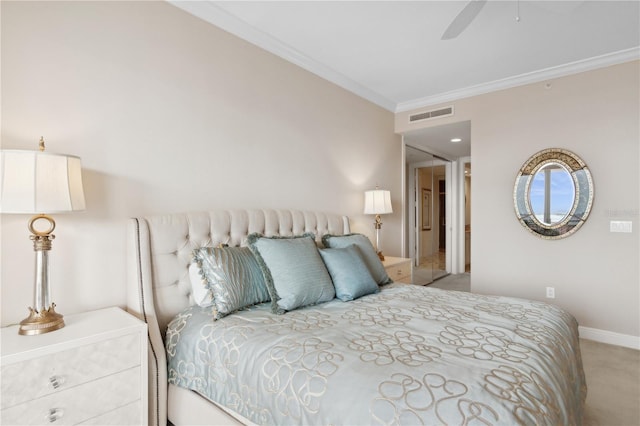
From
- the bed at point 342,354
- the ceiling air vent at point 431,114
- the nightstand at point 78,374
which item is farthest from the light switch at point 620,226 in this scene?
the nightstand at point 78,374

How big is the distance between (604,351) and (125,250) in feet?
13.5

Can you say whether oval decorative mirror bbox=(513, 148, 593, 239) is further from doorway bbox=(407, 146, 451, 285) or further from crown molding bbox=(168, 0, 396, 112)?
crown molding bbox=(168, 0, 396, 112)

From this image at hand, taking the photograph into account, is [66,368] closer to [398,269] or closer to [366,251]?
[366,251]

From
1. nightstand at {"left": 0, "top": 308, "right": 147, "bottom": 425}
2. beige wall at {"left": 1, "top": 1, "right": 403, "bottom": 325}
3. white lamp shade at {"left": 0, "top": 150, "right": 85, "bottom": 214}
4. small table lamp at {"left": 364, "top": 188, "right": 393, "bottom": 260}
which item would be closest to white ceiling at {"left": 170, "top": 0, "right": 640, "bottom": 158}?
beige wall at {"left": 1, "top": 1, "right": 403, "bottom": 325}

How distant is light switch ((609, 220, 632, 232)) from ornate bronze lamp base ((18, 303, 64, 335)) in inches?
175

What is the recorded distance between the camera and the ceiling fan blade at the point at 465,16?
6.19 ft

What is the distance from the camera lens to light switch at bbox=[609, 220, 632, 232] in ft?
10.6

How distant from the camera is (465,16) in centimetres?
200

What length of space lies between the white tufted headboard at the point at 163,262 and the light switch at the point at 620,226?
345cm

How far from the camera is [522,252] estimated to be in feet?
12.5

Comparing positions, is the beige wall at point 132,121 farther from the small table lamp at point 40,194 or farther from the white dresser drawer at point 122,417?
the white dresser drawer at point 122,417

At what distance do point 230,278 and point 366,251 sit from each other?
1.22 meters

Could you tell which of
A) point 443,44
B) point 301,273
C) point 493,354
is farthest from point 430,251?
point 493,354

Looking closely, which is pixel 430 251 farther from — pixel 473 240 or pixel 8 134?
pixel 8 134
